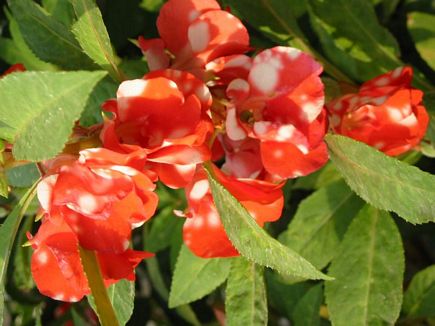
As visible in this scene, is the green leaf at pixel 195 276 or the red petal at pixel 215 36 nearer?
the red petal at pixel 215 36

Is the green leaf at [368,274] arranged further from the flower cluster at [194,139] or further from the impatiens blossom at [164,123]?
the impatiens blossom at [164,123]

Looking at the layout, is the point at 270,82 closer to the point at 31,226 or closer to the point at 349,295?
the point at 349,295

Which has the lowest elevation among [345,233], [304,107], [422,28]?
[345,233]

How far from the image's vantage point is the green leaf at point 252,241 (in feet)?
1.68

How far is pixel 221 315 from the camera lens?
41.7 inches

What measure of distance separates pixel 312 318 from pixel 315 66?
0.40m

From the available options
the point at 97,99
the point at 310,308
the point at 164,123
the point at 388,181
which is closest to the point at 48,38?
the point at 97,99

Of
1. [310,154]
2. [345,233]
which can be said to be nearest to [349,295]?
[345,233]

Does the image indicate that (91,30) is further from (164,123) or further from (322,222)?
(322,222)

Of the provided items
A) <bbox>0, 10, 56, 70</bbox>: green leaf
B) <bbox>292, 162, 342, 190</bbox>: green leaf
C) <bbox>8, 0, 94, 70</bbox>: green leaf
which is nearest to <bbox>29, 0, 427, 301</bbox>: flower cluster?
<bbox>8, 0, 94, 70</bbox>: green leaf

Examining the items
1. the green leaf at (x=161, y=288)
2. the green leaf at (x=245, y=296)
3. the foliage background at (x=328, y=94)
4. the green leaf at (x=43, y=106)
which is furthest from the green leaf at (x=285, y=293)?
the green leaf at (x=43, y=106)

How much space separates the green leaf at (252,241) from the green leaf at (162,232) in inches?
17.4

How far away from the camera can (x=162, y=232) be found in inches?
37.9

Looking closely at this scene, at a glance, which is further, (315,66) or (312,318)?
(312,318)
